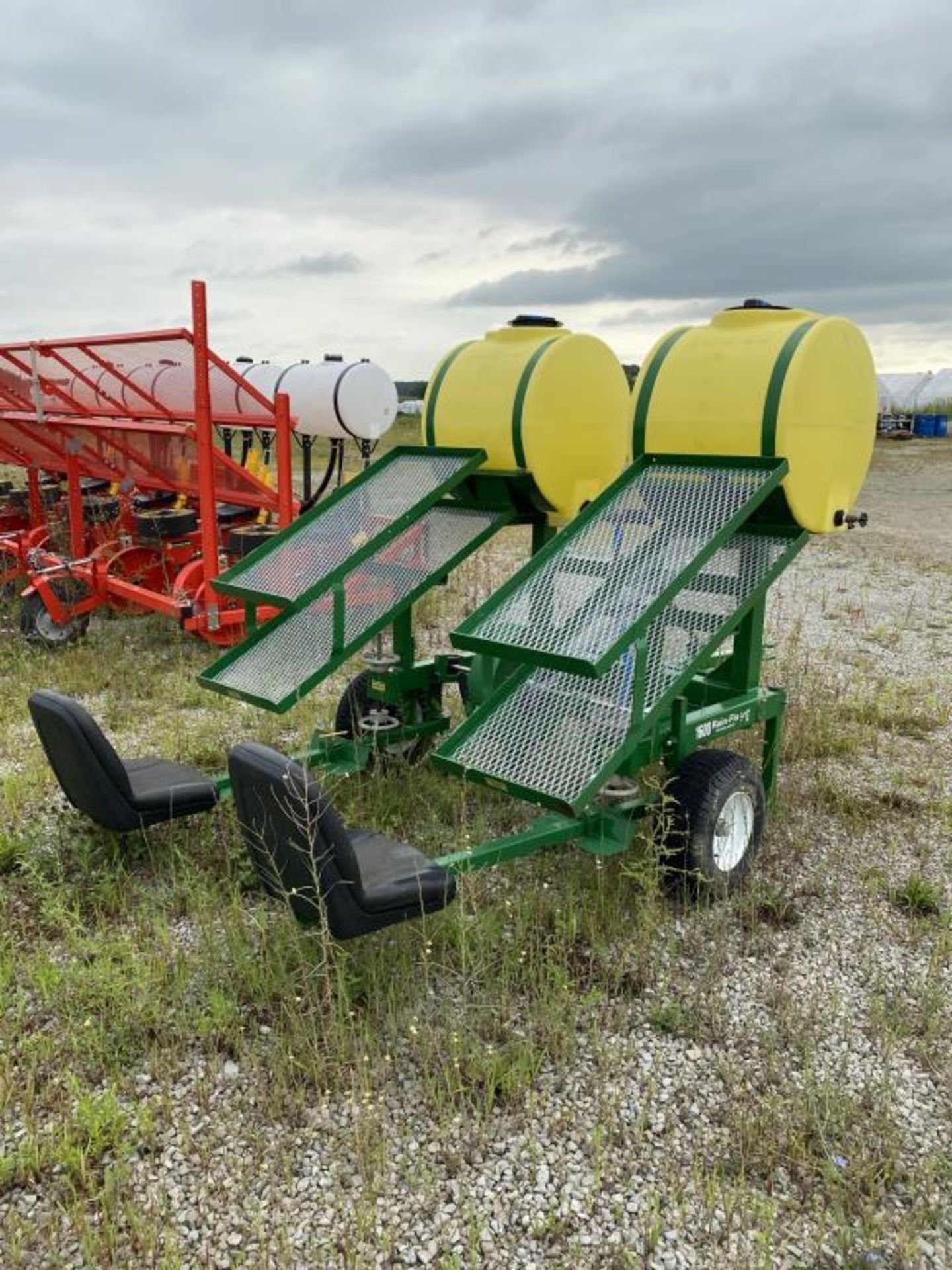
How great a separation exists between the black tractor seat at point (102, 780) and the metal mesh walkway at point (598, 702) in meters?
0.99

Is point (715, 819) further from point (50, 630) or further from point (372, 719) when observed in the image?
point (50, 630)

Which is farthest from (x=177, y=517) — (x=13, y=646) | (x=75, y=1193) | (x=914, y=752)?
(x=75, y=1193)

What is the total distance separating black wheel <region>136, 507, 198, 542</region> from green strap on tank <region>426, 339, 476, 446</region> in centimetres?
321

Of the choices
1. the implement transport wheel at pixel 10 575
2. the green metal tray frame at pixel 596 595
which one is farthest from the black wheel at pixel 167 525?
the green metal tray frame at pixel 596 595

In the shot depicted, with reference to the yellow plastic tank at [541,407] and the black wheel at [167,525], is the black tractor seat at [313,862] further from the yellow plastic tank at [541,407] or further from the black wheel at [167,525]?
the black wheel at [167,525]

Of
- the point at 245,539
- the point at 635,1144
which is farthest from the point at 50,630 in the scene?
the point at 635,1144

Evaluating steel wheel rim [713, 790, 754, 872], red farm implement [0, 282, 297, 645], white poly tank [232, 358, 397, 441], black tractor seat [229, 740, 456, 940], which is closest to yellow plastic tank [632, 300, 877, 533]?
steel wheel rim [713, 790, 754, 872]

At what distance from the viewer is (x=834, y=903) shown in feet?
13.0

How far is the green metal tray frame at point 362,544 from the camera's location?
14.7 ft

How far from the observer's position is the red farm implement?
647cm

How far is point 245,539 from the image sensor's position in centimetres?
716

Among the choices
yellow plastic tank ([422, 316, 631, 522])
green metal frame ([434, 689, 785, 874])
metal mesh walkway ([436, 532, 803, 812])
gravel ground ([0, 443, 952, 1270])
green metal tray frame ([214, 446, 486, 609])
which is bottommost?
gravel ground ([0, 443, 952, 1270])

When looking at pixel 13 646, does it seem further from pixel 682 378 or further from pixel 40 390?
pixel 682 378

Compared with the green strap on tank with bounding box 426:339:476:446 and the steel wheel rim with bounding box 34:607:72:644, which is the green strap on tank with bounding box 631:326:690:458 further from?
the steel wheel rim with bounding box 34:607:72:644
